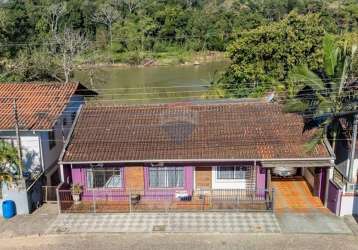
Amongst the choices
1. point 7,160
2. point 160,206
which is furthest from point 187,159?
point 7,160

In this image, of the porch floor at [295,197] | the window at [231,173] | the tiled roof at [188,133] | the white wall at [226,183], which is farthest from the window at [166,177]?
the porch floor at [295,197]

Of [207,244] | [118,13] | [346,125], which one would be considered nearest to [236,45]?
[346,125]

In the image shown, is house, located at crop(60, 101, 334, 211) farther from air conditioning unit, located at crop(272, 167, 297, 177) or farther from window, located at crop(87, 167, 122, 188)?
air conditioning unit, located at crop(272, 167, 297, 177)

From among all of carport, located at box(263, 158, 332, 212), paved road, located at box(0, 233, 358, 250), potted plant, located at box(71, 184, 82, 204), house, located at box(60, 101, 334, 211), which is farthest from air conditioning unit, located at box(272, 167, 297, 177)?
potted plant, located at box(71, 184, 82, 204)

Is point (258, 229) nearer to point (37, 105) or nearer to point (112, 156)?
point (112, 156)

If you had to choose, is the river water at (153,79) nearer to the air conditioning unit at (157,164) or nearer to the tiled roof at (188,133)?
the tiled roof at (188,133)

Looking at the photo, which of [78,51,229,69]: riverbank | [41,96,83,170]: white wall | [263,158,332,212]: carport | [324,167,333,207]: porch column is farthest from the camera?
[78,51,229,69]: riverbank

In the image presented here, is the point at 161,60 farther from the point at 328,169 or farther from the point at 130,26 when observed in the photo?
the point at 328,169
